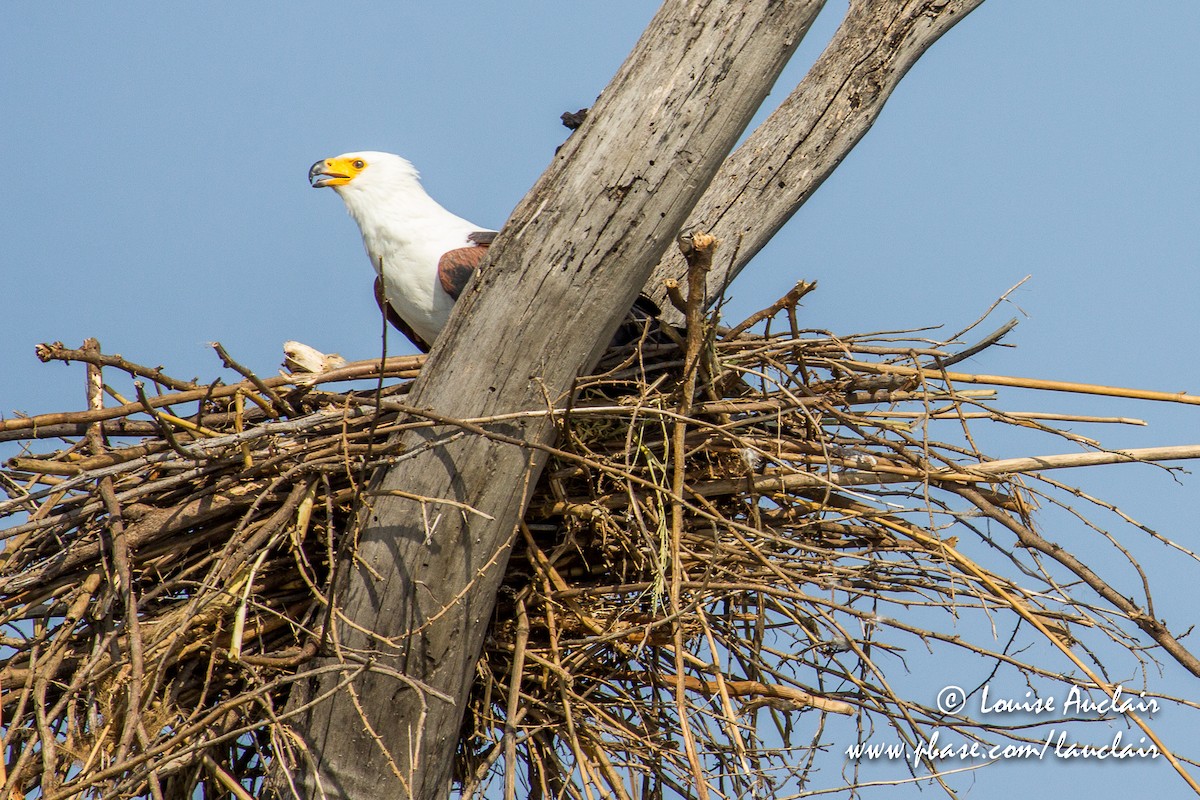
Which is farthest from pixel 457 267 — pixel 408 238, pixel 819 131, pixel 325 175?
pixel 819 131

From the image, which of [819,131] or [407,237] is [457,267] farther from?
[819,131]

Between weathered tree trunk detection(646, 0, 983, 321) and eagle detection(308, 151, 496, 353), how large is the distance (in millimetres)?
772

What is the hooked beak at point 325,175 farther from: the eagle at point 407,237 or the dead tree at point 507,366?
the dead tree at point 507,366

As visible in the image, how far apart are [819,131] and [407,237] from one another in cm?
167

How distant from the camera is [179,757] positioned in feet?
9.68

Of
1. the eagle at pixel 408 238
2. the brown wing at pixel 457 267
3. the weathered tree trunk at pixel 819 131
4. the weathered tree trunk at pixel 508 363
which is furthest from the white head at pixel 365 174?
the weathered tree trunk at pixel 508 363

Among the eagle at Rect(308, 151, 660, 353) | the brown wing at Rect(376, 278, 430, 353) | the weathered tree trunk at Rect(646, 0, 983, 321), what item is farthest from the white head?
the weathered tree trunk at Rect(646, 0, 983, 321)

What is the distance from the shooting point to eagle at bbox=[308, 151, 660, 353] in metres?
4.57

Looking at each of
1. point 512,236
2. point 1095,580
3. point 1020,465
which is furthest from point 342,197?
point 1095,580

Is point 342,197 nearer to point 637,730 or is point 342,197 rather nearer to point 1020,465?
point 637,730

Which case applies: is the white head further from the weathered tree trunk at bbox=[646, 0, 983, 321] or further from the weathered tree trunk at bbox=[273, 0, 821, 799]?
the weathered tree trunk at bbox=[273, 0, 821, 799]

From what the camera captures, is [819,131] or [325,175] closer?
[819,131]

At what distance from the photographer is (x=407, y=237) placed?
4773mm

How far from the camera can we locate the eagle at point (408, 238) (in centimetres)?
457
